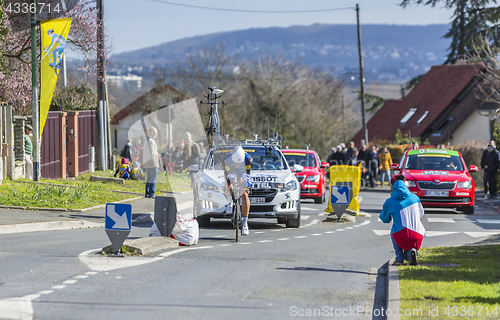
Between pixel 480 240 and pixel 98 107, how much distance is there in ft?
61.7

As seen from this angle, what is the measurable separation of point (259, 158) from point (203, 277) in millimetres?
6882

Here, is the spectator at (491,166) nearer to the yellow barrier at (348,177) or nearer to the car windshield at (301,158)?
the car windshield at (301,158)

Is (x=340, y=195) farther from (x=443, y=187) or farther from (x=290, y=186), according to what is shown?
(x=443, y=187)

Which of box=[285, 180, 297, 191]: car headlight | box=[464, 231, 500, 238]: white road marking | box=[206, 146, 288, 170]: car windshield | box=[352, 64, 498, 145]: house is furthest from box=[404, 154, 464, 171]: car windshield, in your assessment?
box=[352, 64, 498, 145]: house

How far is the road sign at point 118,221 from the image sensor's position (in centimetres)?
977

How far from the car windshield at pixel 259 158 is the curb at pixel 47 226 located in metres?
2.67

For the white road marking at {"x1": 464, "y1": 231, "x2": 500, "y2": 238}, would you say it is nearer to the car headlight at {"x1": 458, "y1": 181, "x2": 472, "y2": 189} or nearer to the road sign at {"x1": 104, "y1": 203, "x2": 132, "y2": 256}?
the car headlight at {"x1": 458, "y1": 181, "x2": 472, "y2": 189}

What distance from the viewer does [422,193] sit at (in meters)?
18.7

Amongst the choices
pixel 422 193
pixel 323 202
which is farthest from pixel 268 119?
pixel 422 193

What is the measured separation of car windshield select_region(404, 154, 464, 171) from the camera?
784 inches

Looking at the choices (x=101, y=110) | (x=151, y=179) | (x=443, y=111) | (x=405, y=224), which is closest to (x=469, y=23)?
(x=443, y=111)

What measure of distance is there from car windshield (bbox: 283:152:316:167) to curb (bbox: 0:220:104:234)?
9480mm

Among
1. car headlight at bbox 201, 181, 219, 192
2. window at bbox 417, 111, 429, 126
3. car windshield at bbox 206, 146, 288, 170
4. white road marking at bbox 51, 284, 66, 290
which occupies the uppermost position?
window at bbox 417, 111, 429, 126

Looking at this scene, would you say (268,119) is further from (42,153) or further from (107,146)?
(42,153)
